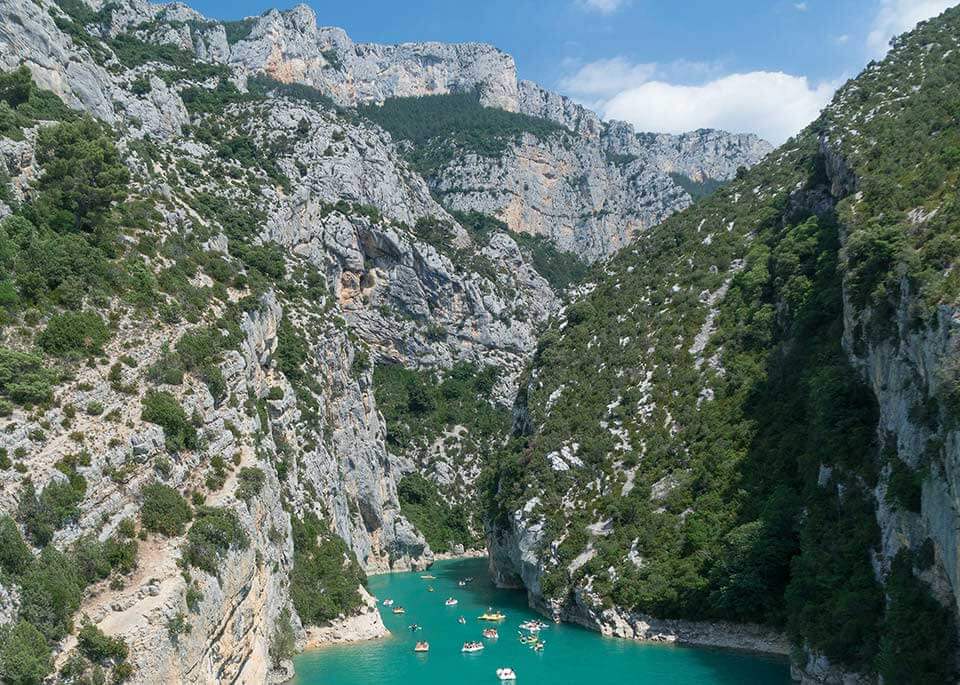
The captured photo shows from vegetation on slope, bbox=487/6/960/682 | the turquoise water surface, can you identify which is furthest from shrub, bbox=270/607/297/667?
vegetation on slope, bbox=487/6/960/682

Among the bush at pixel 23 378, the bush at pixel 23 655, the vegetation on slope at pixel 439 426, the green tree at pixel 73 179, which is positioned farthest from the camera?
the vegetation on slope at pixel 439 426

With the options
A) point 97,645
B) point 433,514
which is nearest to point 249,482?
point 97,645

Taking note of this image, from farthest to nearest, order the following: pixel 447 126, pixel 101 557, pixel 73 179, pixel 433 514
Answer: pixel 447 126 → pixel 433 514 → pixel 73 179 → pixel 101 557

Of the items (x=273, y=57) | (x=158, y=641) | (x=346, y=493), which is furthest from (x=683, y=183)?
(x=158, y=641)

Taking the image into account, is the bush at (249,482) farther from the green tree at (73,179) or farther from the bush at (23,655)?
the green tree at (73,179)

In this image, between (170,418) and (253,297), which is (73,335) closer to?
(170,418)

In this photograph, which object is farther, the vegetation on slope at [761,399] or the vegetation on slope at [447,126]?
the vegetation on slope at [447,126]

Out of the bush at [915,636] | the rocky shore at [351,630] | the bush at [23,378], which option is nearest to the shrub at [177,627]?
the bush at [23,378]

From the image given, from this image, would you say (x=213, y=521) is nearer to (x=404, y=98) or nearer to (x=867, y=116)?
(x=867, y=116)
